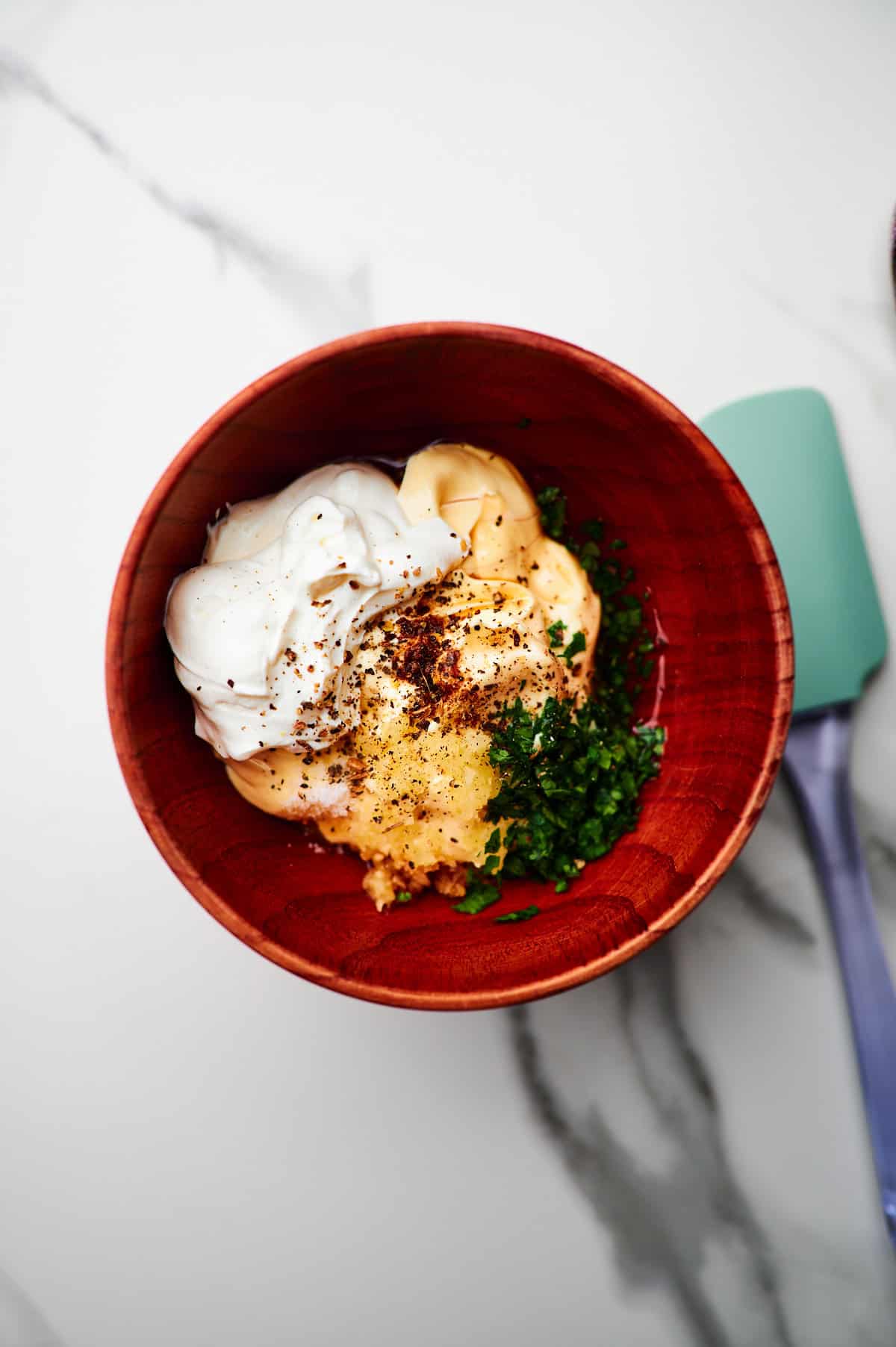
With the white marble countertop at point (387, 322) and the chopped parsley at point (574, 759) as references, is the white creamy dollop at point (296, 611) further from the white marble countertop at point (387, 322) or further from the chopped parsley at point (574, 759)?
the white marble countertop at point (387, 322)

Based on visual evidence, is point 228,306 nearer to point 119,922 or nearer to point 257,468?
point 257,468

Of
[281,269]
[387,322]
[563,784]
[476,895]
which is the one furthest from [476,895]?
[281,269]

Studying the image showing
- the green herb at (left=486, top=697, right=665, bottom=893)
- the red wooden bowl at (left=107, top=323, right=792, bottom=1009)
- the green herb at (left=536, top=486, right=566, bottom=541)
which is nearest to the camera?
the red wooden bowl at (left=107, top=323, right=792, bottom=1009)

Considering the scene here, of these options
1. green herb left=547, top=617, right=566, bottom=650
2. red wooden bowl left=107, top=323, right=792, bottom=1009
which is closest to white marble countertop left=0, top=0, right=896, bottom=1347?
red wooden bowl left=107, top=323, right=792, bottom=1009

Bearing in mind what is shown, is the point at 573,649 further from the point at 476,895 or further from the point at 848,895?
the point at 848,895

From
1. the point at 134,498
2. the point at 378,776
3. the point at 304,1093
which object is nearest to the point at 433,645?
the point at 378,776

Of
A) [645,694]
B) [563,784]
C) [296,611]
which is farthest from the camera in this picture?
[645,694]

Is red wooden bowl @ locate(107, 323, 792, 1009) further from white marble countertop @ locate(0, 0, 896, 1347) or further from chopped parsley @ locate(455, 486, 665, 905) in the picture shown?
white marble countertop @ locate(0, 0, 896, 1347)
